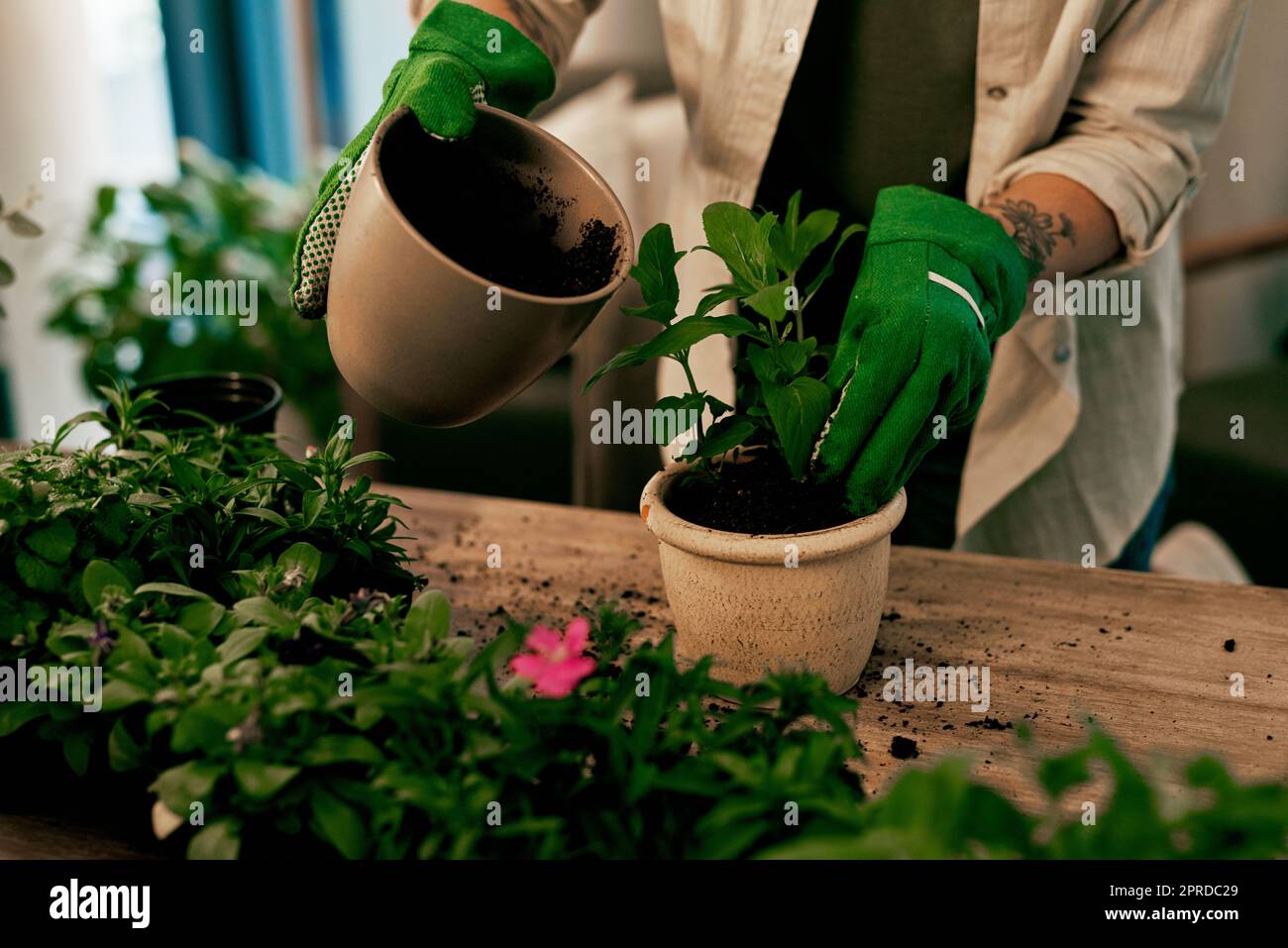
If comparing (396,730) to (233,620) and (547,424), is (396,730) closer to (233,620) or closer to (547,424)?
(233,620)

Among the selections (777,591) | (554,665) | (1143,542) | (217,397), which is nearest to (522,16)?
(217,397)

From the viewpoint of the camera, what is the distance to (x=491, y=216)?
81 cm

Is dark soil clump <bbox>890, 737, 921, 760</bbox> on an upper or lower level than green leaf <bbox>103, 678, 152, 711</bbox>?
lower

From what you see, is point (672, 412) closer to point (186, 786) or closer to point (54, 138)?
point (186, 786)

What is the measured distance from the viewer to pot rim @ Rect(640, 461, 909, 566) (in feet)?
2.27

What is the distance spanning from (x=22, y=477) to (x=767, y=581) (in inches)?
19.6

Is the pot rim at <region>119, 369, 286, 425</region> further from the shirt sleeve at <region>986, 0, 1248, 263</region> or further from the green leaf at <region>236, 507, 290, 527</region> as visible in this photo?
the shirt sleeve at <region>986, 0, 1248, 263</region>

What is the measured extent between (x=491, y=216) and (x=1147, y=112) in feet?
2.12

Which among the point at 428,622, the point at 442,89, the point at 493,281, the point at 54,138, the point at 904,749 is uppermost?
the point at 54,138

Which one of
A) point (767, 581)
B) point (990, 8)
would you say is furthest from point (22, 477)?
point (990, 8)

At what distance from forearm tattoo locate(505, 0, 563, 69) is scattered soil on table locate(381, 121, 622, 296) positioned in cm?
34

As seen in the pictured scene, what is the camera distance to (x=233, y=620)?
63cm

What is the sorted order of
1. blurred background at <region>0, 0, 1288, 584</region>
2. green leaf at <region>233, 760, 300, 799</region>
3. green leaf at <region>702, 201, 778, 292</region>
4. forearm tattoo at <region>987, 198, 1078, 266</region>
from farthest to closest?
blurred background at <region>0, 0, 1288, 584</region>
forearm tattoo at <region>987, 198, 1078, 266</region>
green leaf at <region>702, 201, 778, 292</region>
green leaf at <region>233, 760, 300, 799</region>

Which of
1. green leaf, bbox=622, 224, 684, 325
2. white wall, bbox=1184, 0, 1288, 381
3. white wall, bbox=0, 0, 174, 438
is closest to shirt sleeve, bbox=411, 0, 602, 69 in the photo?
green leaf, bbox=622, 224, 684, 325
